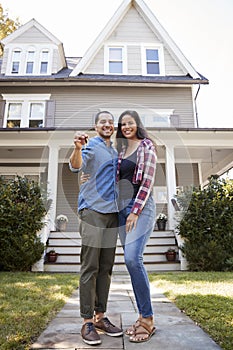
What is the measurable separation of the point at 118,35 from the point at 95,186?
1031cm

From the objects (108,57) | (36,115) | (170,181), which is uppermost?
(108,57)

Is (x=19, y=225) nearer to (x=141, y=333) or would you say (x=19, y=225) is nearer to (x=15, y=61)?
(x=141, y=333)

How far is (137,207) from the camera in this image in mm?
1905

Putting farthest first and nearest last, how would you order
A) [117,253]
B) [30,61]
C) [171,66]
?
1. [30,61]
2. [171,66]
3. [117,253]

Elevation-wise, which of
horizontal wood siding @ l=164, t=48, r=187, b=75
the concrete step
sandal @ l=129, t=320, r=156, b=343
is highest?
horizontal wood siding @ l=164, t=48, r=187, b=75

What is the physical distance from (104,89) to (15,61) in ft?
11.6

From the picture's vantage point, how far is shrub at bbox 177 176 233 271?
533cm

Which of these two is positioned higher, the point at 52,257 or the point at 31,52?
the point at 31,52

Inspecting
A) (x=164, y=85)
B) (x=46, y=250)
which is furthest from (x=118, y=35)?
(x=46, y=250)

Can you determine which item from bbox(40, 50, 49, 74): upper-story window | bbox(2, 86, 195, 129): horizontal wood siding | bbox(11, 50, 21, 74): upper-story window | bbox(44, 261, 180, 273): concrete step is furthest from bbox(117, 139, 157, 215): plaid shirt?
bbox(11, 50, 21, 74): upper-story window

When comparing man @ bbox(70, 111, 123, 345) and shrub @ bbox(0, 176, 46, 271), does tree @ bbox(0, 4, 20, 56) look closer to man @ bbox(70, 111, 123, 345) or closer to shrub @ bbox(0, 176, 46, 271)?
shrub @ bbox(0, 176, 46, 271)

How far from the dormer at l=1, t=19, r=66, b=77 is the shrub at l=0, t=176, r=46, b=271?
633cm

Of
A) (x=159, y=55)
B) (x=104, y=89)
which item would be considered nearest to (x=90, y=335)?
(x=104, y=89)

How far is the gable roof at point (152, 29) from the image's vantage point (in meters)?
10.4
